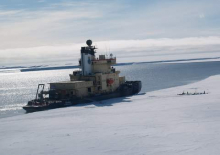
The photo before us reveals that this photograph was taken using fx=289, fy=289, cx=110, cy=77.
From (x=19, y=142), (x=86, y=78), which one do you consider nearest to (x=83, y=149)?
(x=19, y=142)

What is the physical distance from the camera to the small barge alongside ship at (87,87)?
1111 inches

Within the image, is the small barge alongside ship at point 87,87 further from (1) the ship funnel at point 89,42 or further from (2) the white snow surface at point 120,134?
(2) the white snow surface at point 120,134

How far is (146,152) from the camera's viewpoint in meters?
11.8

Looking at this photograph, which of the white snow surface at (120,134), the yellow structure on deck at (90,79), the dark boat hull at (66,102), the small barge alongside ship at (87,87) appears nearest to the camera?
the white snow surface at (120,134)

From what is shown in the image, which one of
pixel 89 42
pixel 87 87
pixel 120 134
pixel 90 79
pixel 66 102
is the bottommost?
pixel 120 134

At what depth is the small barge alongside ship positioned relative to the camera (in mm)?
28219

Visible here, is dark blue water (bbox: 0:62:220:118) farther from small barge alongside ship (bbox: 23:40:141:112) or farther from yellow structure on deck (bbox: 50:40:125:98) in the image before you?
yellow structure on deck (bbox: 50:40:125:98)

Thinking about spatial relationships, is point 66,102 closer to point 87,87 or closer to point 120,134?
point 87,87

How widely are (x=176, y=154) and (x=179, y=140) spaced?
6.24 ft

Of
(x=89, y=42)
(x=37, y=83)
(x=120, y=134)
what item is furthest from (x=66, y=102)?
(x=37, y=83)

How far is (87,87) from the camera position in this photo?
31.2 meters

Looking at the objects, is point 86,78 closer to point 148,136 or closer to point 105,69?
point 105,69

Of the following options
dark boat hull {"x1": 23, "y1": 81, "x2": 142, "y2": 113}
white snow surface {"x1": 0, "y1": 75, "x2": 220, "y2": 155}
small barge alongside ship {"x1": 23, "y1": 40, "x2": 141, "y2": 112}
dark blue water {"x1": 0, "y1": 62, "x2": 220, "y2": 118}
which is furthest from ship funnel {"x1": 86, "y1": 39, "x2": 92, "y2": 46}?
white snow surface {"x1": 0, "y1": 75, "x2": 220, "y2": 155}

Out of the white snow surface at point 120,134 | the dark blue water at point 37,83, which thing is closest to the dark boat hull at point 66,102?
the dark blue water at point 37,83
